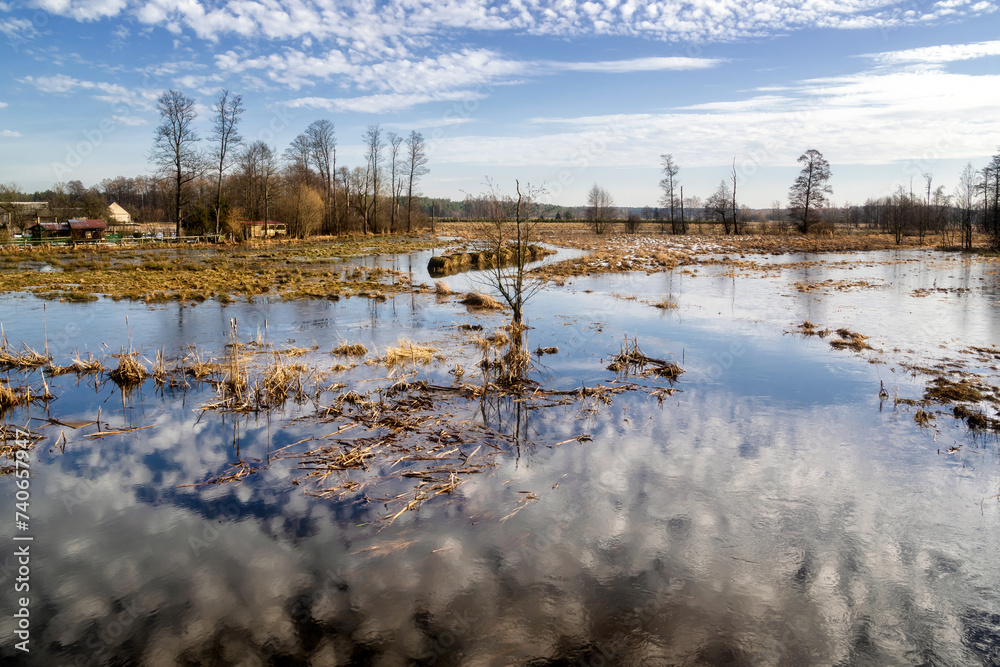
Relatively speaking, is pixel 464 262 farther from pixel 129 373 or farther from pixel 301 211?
pixel 301 211

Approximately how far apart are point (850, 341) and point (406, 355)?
11.0m

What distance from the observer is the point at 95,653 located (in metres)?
4.28

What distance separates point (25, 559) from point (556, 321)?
45.5ft

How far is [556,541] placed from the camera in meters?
5.82

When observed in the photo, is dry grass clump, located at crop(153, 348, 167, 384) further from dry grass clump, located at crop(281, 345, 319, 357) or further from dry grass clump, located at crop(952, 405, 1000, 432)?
dry grass clump, located at crop(952, 405, 1000, 432)

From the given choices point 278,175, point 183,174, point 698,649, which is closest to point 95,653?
point 698,649

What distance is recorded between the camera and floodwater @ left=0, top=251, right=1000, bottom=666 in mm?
4488

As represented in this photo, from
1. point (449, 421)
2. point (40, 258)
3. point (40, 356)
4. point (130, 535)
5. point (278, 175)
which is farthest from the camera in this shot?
point (278, 175)

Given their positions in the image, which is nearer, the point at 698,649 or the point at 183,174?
the point at 698,649

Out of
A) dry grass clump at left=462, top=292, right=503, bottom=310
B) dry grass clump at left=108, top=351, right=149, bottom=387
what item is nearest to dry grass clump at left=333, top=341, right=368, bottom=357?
dry grass clump at left=108, top=351, right=149, bottom=387

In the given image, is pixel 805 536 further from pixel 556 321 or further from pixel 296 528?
pixel 556 321

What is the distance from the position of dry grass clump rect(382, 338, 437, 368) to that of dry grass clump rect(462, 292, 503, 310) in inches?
274

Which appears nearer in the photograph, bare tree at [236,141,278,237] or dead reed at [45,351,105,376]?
dead reed at [45,351,105,376]

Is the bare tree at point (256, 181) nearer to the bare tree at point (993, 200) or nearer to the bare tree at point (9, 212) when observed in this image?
the bare tree at point (9, 212)
